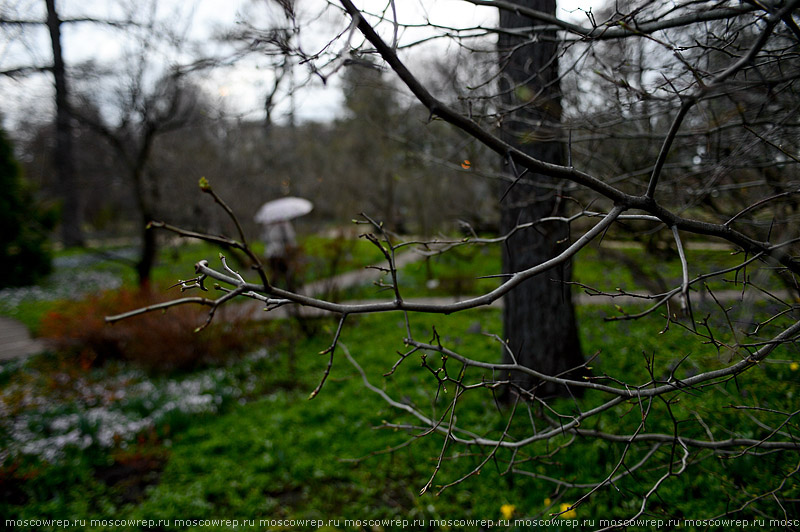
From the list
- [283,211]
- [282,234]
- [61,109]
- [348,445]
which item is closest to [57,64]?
[61,109]

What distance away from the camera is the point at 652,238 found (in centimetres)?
430

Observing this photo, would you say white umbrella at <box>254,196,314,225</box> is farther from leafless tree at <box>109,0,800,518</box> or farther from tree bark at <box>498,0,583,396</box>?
tree bark at <box>498,0,583,396</box>

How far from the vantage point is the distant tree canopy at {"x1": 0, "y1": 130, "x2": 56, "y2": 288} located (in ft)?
29.9

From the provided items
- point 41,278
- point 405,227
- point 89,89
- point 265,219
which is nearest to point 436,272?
point 265,219

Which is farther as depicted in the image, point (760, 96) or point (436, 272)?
point (436, 272)

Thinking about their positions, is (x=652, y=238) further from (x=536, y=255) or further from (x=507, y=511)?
(x=507, y=511)

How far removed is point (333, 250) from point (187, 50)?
11.5ft

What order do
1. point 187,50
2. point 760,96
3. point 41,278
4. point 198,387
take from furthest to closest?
point 41,278 < point 187,50 < point 198,387 < point 760,96

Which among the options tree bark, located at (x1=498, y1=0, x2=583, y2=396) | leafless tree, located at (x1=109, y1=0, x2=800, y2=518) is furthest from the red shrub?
tree bark, located at (x1=498, y1=0, x2=583, y2=396)

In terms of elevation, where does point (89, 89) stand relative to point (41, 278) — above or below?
above

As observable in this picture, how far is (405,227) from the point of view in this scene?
576 inches

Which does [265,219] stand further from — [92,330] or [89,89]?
[89,89]

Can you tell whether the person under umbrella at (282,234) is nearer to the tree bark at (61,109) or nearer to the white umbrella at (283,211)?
the white umbrella at (283,211)

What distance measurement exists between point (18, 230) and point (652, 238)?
38.1ft
